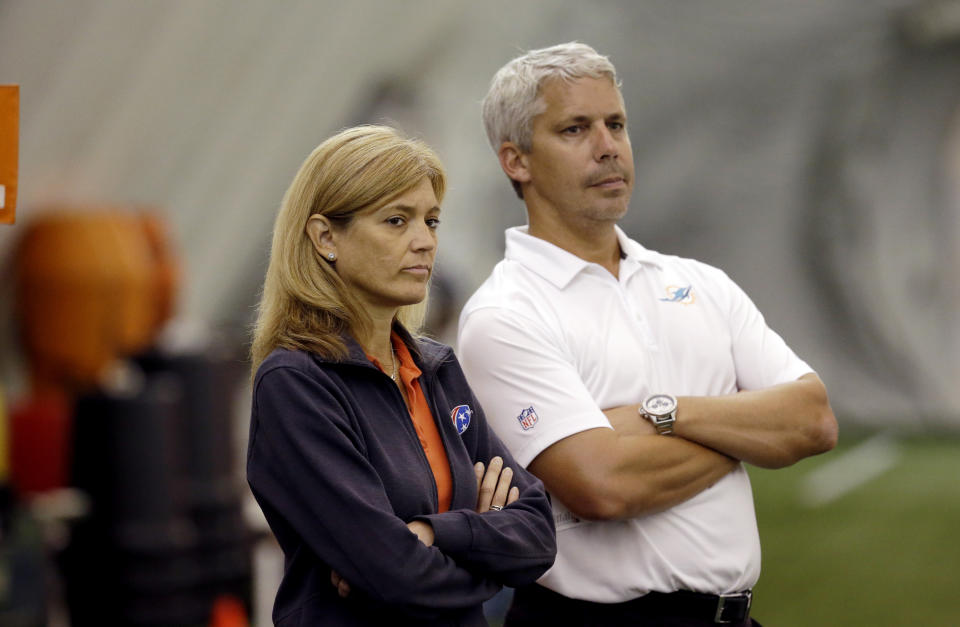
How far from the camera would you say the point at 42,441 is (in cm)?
654

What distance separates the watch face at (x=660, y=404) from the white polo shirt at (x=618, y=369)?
5 cm

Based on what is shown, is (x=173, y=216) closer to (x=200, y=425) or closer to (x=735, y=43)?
(x=200, y=425)

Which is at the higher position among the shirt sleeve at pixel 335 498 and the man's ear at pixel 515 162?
the man's ear at pixel 515 162

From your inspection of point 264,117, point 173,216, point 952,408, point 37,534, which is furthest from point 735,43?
point 37,534

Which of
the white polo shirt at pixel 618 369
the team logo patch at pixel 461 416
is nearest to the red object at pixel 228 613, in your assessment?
the white polo shirt at pixel 618 369

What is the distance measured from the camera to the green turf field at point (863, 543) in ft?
24.9

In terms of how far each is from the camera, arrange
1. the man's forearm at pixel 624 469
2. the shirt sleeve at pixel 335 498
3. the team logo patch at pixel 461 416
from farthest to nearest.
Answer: the man's forearm at pixel 624 469 → the team logo patch at pixel 461 416 → the shirt sleeve at pixel 335 498

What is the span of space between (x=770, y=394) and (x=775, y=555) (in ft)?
22.2

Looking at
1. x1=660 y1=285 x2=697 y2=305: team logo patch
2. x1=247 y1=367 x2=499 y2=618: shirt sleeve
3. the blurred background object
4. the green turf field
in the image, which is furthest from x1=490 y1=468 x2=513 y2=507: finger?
the green turf field

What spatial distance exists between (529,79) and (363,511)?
1.19 metres

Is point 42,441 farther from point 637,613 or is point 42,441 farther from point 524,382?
point 637,613

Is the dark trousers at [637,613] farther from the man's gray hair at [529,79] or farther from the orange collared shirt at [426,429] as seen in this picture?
the man's gray hair at [529,79]

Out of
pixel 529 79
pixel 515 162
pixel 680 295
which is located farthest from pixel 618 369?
pixel 529 79

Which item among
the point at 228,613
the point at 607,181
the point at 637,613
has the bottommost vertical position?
Result: the point at 228,613
